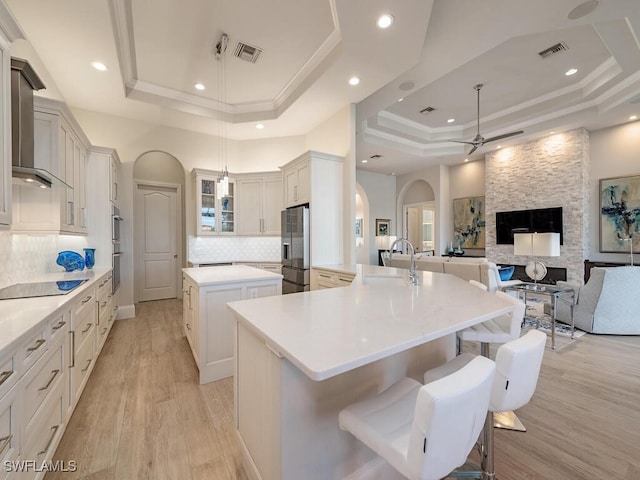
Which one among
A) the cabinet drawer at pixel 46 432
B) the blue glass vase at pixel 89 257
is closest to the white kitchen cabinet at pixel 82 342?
the cabinet drawer at pixel 46 432

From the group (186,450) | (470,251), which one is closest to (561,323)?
(470,251)

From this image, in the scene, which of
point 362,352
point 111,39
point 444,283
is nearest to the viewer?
point 362,352

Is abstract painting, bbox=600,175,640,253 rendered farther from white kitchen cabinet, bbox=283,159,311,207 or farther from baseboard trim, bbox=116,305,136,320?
baseboard trim, bbox=116,305,136,320

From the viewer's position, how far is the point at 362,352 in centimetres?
91

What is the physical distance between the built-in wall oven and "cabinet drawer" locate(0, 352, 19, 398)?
322 cm

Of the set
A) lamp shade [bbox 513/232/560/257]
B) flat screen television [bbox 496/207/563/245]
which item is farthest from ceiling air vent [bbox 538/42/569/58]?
flat screen television [bbox 496/207/563/245]

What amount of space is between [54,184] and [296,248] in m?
2.81

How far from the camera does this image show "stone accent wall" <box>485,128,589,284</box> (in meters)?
5.57

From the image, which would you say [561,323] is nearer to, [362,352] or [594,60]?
[594,60]

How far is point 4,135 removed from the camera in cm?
150

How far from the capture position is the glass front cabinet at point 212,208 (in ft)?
16.3

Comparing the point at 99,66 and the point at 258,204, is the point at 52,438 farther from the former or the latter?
the point at 258,204

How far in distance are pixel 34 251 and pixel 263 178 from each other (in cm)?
340

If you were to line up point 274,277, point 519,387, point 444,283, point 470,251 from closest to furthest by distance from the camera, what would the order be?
point 519,387
point 444,283
point 274,277
point 470,251
